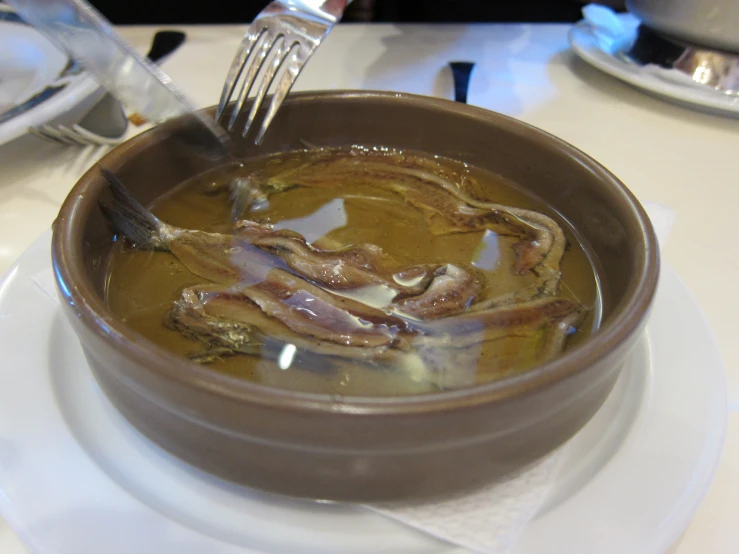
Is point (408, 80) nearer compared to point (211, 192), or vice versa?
point (211, 192)

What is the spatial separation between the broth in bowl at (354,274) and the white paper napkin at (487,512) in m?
0.13

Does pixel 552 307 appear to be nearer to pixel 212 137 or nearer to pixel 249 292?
pixel 249 292

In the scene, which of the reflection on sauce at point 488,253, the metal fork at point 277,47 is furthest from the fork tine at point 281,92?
Result: the reflection on sauce at point 488,253

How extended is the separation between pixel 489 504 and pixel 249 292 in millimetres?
437

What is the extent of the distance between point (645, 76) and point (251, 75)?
4.26 feet

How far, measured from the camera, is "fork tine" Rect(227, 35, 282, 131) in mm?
1080

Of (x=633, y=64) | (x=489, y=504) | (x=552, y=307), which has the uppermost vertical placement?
(x=633, y=64)

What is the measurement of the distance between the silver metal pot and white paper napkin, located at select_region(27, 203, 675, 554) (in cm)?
152

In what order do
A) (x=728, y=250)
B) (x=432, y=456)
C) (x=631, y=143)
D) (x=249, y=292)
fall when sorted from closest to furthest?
(x=432, y=456) < (x=249, y=292) < (x=728, y=250) < (x=631, y=143)

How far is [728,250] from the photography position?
4.02 ft

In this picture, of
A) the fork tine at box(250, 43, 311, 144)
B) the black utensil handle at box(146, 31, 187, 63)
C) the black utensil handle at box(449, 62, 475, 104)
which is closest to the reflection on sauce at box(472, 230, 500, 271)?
the fork tine at box(250, 43, 311, 144)

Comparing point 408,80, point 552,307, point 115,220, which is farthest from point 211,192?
point 408,80

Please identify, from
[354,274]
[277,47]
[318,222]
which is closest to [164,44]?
[277,47]

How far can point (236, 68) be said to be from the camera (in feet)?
3.61
